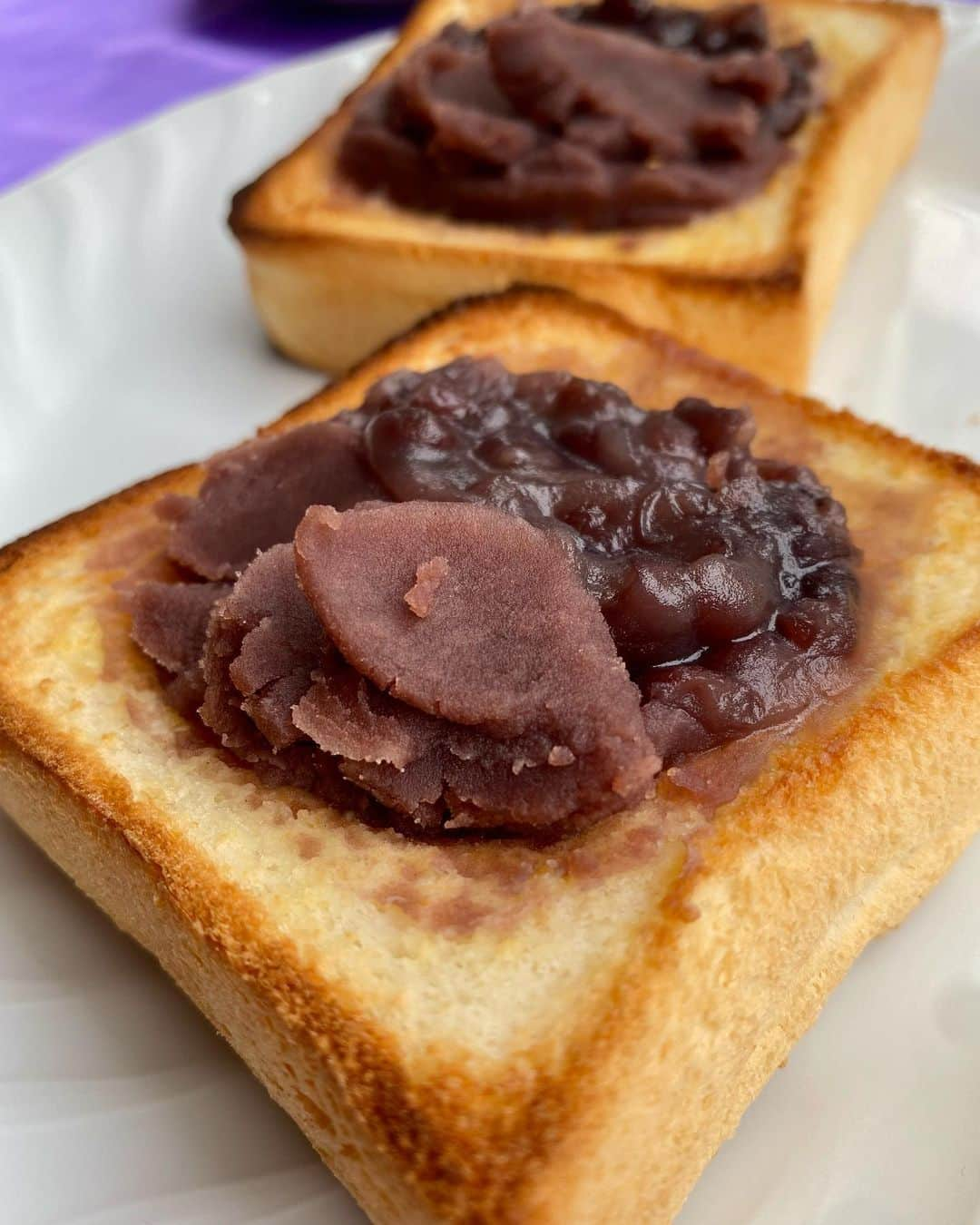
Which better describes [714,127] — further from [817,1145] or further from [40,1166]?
[40,1166]

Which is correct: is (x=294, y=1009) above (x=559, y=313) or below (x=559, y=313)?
below

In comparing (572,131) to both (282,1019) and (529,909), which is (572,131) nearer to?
(529,909)

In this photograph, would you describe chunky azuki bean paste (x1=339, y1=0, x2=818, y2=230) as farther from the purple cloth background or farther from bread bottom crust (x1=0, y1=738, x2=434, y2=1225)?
the purple cloth background

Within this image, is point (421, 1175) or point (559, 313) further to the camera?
point (559, 313)

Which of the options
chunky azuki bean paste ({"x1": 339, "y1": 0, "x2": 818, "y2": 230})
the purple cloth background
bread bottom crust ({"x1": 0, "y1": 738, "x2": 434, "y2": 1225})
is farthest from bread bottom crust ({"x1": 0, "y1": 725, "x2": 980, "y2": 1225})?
the purple cloth background

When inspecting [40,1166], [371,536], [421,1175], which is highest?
[371,536]

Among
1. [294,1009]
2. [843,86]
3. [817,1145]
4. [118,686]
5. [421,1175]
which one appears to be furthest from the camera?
[843,86]

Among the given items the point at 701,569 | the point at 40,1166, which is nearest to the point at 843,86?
the point at 701,569
